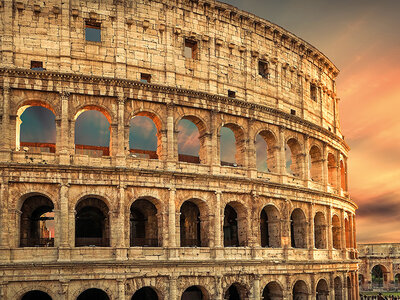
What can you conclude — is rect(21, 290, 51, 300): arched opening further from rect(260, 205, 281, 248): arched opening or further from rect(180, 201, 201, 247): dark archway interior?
rect(260, 205, 281, 248): arched opening

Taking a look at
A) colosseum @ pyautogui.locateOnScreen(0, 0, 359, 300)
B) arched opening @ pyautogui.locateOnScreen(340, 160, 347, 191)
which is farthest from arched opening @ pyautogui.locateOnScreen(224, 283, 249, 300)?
arched opening @ pyautogui.locateOnScreen(340, 160, 347, 191)

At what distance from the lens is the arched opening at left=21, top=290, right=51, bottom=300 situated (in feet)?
76.0

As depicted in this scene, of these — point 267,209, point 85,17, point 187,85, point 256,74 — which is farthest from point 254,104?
point 85,17

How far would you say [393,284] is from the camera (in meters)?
58.3

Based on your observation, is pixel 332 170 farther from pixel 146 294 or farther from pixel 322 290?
pixel 146 294

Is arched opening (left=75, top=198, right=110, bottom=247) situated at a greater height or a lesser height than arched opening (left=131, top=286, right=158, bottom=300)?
greater

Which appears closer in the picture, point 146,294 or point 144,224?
point 146,294

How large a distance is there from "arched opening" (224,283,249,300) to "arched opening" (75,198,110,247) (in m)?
7.44

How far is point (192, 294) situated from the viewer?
2612 centimetres

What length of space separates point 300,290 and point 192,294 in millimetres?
7348

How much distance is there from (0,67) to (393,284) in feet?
169

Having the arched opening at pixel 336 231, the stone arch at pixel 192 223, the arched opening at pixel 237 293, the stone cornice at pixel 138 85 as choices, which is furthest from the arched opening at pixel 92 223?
the arched opening at pixel 336 231

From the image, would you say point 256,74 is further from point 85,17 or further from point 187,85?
point 85,17

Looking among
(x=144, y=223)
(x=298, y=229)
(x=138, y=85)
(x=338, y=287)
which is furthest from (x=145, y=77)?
(x=338, y=287)
